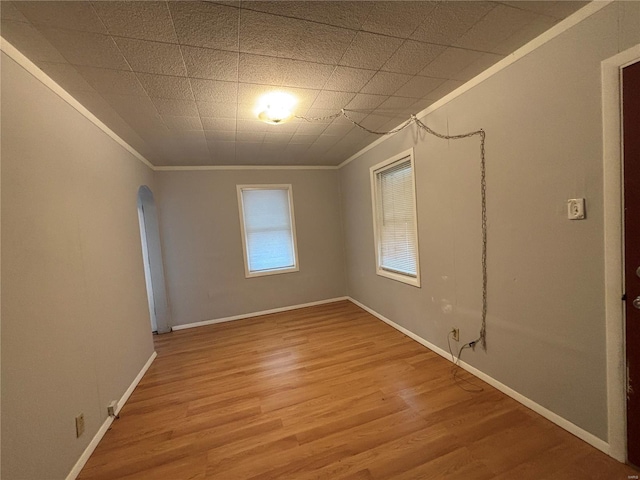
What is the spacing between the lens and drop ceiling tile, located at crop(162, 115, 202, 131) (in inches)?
92.4

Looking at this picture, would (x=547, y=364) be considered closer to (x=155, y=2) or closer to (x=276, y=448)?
(x=276, y=448)

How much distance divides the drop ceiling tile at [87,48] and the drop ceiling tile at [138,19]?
129mm

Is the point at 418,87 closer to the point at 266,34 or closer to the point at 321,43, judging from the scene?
the point at 321,43

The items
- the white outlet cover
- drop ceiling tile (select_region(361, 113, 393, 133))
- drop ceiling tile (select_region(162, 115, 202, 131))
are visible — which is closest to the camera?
the white outlet cover

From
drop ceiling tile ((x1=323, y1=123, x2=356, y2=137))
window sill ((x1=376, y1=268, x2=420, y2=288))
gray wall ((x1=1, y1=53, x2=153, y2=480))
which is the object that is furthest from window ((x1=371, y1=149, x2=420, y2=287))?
gray wall ((x1=1, y1=53, x2=153, y2=480))

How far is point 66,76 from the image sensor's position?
5.31ft

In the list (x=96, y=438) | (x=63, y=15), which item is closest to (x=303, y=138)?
(x=63, y=15)

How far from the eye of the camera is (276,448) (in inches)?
63.8

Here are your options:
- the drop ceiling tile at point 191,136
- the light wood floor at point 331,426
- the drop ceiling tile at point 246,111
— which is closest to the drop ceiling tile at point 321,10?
the drop ceiling tile at point 246,111

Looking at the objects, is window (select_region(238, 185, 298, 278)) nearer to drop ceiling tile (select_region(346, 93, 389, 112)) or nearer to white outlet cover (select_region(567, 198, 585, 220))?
drop ceiling tile (select_region(346, 93, 389, 112))

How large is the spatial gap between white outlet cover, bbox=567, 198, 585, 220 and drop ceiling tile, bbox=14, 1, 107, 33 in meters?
2.69

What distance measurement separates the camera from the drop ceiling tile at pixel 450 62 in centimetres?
168

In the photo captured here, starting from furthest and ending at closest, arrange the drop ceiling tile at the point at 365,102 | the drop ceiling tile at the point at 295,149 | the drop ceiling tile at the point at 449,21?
the drop ceiling tile at the point at 295,149
the drop ceiling tile at the point at 365,102
the drop ceiling tile at the point at 449,21

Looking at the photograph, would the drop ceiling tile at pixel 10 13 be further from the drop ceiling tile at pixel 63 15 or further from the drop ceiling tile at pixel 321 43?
the drop ceiling tile at pixel 321 43
